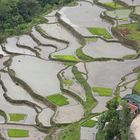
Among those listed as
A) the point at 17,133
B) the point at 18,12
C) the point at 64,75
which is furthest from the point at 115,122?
the point at 18,12

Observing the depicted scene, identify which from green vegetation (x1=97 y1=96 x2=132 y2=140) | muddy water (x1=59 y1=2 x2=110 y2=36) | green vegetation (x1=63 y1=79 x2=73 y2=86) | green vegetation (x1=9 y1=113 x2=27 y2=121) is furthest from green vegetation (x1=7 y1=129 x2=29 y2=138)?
muddy water (x1=59 y1=2 x2=110 y2=36)

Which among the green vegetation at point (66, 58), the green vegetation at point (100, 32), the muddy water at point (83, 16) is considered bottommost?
the green vegetation at point (66, 58)

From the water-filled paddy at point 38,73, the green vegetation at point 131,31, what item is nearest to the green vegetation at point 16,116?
the water-filled paddy at point 38,73

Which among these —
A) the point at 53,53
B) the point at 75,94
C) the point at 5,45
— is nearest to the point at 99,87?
the point at 75,94

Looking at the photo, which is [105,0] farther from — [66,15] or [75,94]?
[75,94]

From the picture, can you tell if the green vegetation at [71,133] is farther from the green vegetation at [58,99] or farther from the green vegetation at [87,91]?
the green vegetation at [58,99]

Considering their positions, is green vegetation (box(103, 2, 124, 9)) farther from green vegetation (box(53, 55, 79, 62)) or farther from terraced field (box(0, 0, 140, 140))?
green vegetation (box(53, 55, 79, 62))
